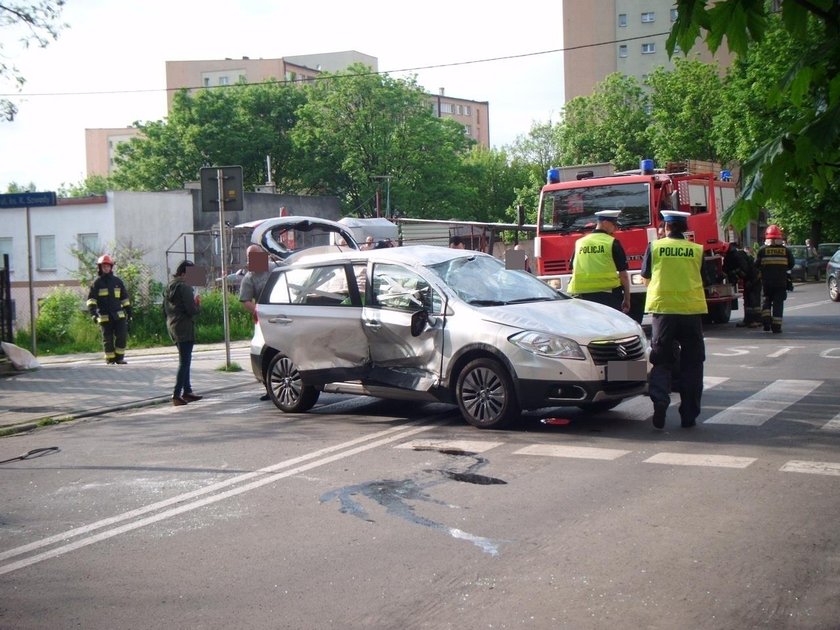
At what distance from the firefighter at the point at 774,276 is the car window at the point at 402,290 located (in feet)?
33.7

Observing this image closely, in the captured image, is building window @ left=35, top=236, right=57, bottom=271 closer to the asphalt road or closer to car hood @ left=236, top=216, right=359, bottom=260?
car hood @ left=236, top=216, right=359, bottom=260

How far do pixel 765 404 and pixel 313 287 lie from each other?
483 centimetres

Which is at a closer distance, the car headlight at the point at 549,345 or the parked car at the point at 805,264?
the car headlight at the point at 549,345

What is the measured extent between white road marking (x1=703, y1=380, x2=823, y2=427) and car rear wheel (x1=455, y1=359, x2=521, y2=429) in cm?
187

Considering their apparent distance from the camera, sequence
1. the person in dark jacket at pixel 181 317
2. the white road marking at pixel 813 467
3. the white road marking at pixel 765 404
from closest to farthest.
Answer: the white road marking at pixel 813 467 < the white road marking at pixel 765 404 < the person in dark jacket at pixel 181 317

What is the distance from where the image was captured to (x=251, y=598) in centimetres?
492

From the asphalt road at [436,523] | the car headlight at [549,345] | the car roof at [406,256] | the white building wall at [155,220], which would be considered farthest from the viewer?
the white building wall at [155,220]

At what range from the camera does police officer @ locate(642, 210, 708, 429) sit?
9250 mm

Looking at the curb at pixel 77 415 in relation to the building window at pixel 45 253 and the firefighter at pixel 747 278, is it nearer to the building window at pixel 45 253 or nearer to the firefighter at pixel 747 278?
the firefighter at pixel 747 278

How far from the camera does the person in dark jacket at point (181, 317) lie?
12633 mm

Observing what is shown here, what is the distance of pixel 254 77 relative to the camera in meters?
102

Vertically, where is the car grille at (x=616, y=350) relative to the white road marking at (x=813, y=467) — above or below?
above

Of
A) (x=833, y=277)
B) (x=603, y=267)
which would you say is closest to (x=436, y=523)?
(x=603, y=267)

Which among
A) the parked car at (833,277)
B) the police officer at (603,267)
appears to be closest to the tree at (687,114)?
the parked car at (833,277)
